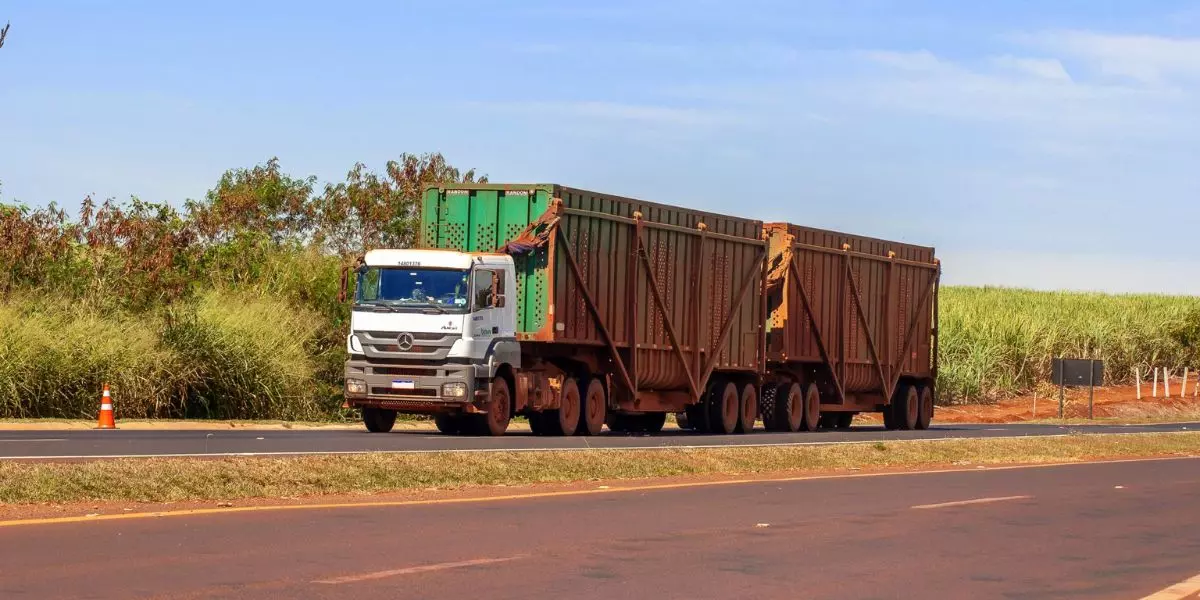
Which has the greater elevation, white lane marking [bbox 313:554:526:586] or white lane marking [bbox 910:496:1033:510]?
white lane marking [bbox 910:496:1033:510]

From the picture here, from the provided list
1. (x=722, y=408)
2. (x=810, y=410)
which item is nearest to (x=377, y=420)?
(x=722, y=408)

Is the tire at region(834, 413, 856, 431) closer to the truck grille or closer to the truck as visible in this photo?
the truck

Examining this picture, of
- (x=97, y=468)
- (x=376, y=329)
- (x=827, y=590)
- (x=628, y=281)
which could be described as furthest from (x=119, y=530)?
(x=628, y=281)

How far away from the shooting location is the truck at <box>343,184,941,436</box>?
2705 centimetres

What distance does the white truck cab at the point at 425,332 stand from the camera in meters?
26.9

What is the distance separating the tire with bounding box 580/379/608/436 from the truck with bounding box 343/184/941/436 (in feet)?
0.12

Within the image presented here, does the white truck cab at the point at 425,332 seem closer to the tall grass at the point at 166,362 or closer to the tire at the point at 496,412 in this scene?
the tire at the point at 496,412

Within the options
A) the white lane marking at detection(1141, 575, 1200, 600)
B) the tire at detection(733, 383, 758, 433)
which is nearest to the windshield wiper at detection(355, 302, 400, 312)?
the tire at detection(733, 383, 758, 433)

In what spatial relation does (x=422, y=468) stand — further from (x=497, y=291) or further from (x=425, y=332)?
(x=497, y=291)

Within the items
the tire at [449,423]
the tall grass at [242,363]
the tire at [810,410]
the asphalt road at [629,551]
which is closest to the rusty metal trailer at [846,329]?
the tire at [810,410]

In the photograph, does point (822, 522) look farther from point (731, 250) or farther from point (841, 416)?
point (841, 416)

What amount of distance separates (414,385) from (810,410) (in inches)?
485

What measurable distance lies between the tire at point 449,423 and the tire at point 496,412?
106 centimetres

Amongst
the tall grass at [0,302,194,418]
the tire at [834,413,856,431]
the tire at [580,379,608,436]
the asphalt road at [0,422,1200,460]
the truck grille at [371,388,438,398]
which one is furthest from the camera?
the tire at [834,413,856,431]
